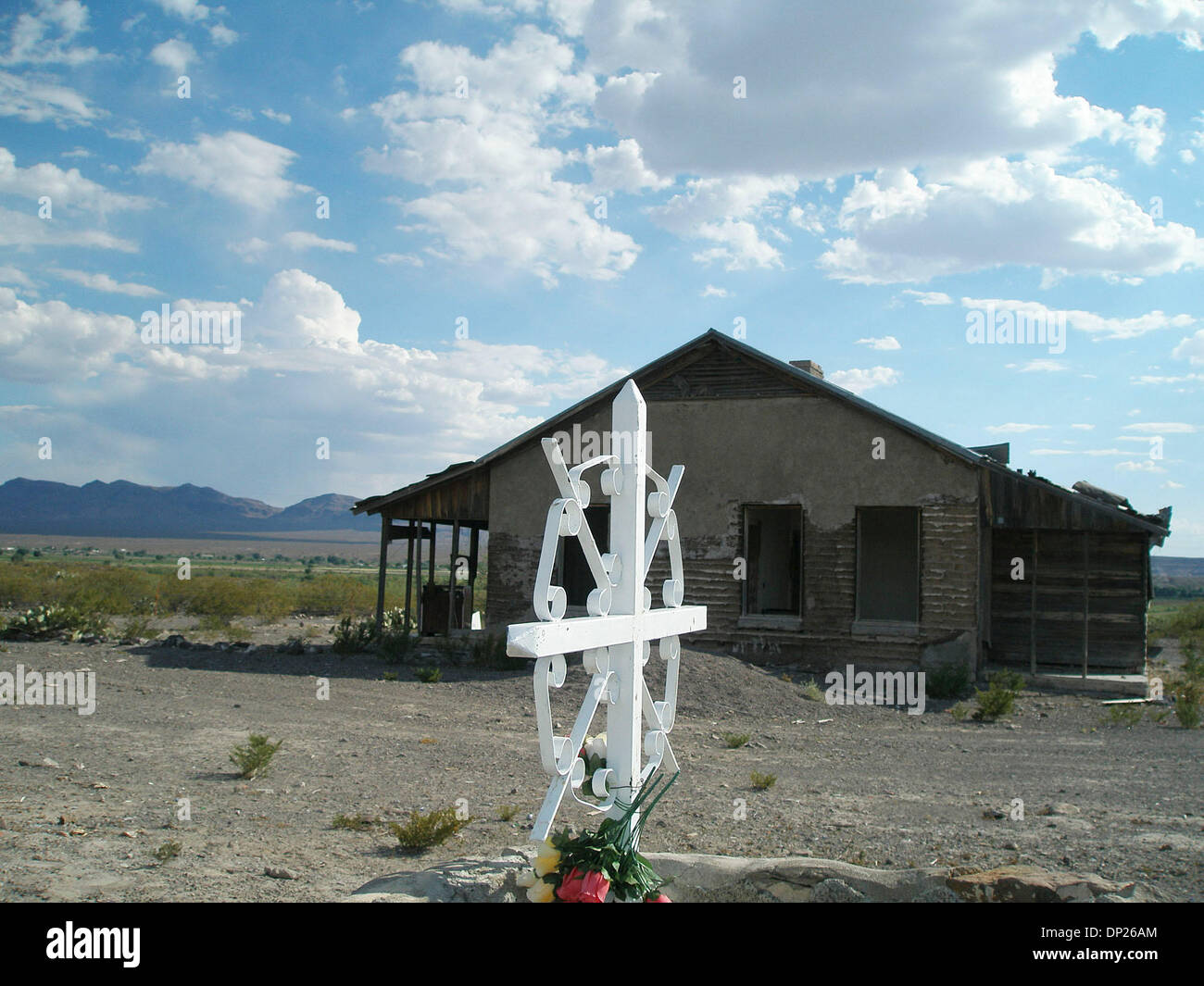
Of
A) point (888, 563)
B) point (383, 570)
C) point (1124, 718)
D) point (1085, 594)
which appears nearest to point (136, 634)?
point (383, 570)

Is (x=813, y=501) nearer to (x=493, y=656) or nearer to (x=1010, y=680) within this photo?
(x=1010, y=680)

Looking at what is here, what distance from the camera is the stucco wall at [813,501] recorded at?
1427 cm

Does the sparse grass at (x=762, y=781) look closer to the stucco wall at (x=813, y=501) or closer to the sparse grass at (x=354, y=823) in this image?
the sparse grass at (x=354, y=823)

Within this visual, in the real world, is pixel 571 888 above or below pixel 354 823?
above

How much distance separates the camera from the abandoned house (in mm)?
14289

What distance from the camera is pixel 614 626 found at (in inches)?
136

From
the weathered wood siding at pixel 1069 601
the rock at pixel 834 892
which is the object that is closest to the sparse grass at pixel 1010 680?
the weathered wood siding at pixel 1069 601

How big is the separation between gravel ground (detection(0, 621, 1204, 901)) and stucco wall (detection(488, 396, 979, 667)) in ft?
6.64

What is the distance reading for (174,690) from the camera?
39.4 ft

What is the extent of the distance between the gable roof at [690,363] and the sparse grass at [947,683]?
3187 mm

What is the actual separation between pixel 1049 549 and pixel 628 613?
1462 centimetres

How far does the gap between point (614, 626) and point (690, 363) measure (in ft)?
43.1
